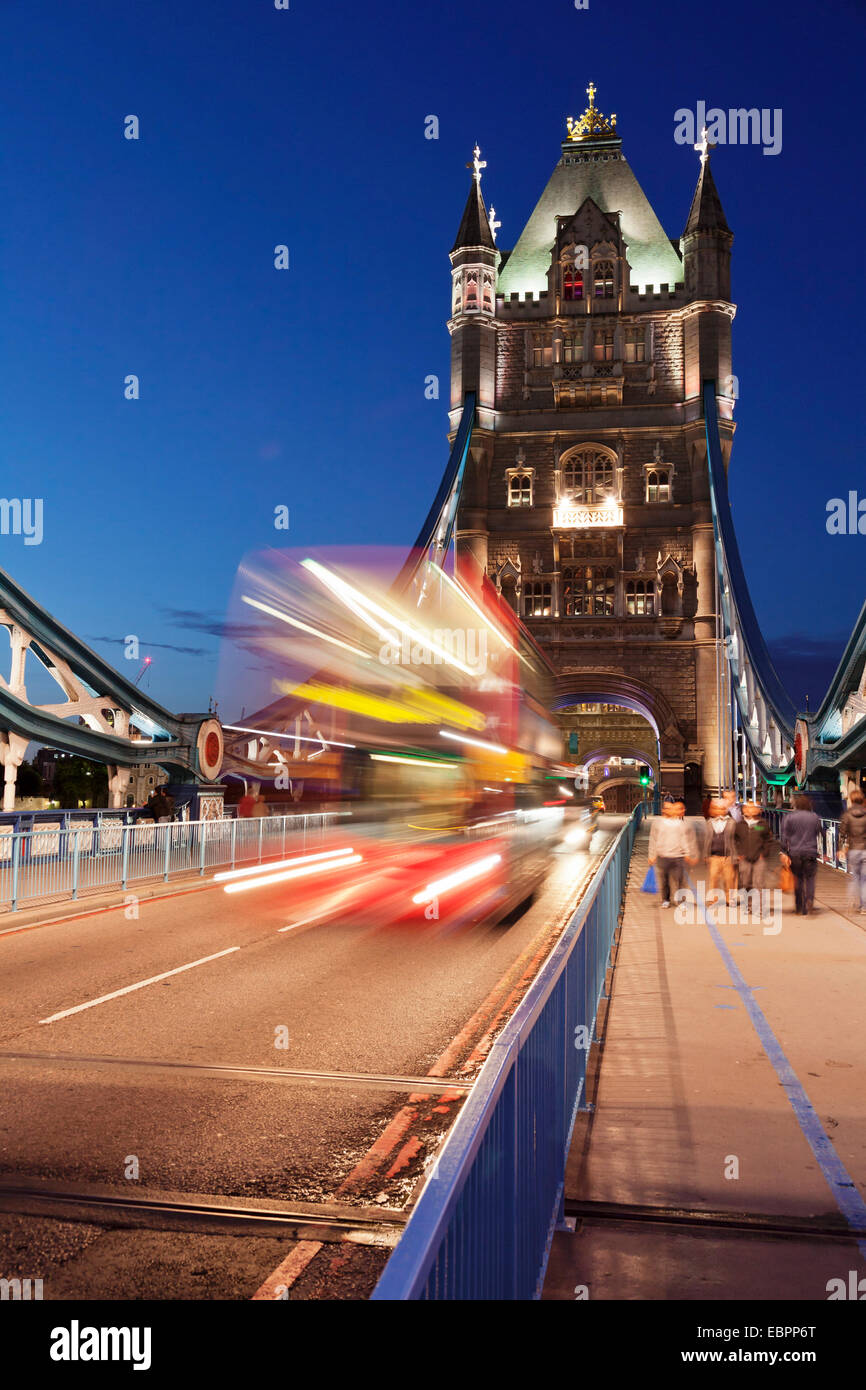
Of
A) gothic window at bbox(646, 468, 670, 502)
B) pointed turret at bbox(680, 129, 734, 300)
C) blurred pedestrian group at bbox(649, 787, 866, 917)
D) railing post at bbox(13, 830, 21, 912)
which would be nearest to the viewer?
railing post at bbox(13, 830, 21, 912)

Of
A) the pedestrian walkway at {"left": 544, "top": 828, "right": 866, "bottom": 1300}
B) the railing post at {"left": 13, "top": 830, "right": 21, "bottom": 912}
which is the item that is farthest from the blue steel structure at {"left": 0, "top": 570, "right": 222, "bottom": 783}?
the pedestrian walkway at {"left": 544, "top": 828, "right": 866, "bottom": 1300}

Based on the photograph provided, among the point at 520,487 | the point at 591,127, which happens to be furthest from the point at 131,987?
the point at 591,127

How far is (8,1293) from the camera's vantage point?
12.0ft

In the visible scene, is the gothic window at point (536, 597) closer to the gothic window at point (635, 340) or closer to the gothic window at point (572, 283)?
the gothic window at point (635, 340)

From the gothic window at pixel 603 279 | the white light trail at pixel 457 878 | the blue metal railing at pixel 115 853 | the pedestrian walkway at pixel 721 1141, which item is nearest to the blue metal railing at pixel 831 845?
the white light trail at pixel 457 878

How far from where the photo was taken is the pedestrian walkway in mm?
3873

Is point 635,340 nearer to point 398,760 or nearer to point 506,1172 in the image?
point 398,760

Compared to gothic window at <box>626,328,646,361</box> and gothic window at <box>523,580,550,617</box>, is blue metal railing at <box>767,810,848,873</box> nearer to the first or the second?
gothic window at <box>523,580,550,617</box>

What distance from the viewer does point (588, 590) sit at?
53781 mm

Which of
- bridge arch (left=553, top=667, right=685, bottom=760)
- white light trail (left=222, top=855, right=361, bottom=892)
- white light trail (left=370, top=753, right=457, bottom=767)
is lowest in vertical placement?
white light trail (left=222, top=855, right=361, bottom=892)

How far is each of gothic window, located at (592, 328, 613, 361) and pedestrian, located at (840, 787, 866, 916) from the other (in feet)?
153

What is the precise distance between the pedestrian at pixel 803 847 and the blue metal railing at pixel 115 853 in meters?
9.73

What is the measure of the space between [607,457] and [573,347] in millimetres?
6976
